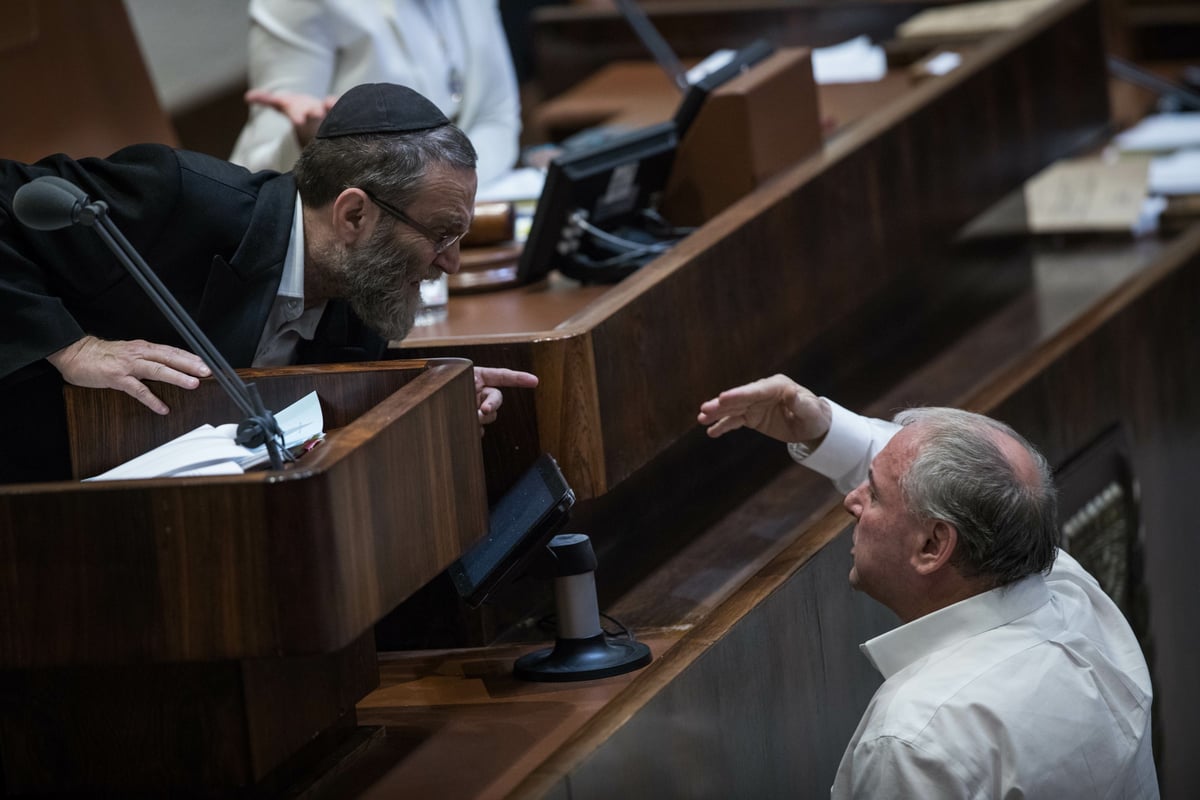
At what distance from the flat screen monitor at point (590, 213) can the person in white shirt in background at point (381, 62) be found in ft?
1.78

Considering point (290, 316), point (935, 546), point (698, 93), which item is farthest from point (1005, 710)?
point (698, 93)

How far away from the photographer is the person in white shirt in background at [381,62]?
358cm

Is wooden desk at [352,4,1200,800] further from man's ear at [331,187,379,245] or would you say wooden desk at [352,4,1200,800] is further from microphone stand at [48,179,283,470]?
microphone stand at [48,179,283,470]

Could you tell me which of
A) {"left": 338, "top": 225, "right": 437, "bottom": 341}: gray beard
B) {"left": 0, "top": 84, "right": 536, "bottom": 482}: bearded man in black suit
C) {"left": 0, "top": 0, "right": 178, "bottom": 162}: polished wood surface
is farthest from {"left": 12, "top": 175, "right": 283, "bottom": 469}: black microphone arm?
{"left": 0, "top": 0, "right": 178, "bottom": 162}: polished wood surface

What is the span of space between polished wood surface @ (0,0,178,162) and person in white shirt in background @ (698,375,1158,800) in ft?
8.32

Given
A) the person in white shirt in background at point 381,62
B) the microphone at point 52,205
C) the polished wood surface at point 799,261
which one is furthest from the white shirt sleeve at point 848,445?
the person in white shirt in background at point 381,62

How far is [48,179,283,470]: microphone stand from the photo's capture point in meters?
1.82

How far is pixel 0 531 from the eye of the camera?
5.82 ft

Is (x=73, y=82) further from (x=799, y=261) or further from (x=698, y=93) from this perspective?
(x=799, y=261)

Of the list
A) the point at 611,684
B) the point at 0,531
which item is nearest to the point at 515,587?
the point at 611,684

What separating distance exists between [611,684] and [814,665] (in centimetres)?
48

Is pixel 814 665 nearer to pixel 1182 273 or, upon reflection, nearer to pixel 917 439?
pixel 917 439

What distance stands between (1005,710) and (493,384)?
2.70ft

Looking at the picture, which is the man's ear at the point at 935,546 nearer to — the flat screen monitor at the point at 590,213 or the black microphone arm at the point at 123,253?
the black microphone arm at the point at 123,253
